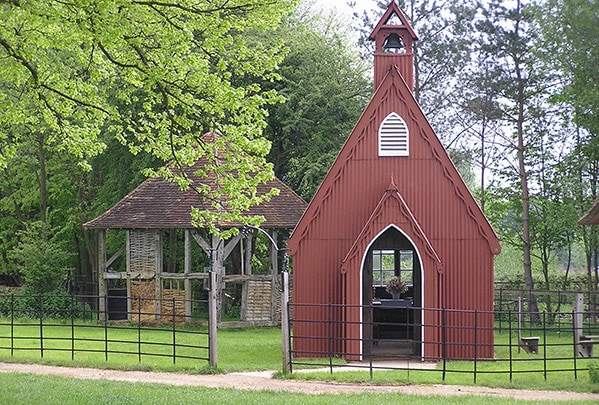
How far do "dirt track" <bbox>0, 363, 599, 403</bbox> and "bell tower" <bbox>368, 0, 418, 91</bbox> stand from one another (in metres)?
7.96

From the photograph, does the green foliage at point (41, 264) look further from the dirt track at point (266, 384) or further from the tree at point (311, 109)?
the dirt track at point (266, 384)

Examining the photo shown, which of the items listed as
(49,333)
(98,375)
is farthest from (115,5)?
(49,333)

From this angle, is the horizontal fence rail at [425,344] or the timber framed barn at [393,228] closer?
the horizontal fence rail at [425,344]

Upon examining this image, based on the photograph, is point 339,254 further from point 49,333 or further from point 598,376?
point 49,333

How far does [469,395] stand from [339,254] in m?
6.97

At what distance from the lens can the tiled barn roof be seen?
27.9 metres

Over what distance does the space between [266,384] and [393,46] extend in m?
9.65

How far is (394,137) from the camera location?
20.9 metres

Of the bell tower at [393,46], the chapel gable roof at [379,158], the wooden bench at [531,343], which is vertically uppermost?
the bell tower at [393,46]

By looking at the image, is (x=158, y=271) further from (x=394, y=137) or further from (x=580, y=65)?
(x=580, y=65)

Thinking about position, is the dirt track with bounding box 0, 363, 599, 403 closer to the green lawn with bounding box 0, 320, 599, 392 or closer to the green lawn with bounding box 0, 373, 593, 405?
the green lawn with bounding box 0, 320, 599, 392

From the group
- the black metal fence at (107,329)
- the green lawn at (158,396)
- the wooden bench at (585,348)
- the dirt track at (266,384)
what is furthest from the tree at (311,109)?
the green lawn at (158,396)

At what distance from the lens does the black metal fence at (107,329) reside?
20.3 meters

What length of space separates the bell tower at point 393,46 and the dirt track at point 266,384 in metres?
7.96
